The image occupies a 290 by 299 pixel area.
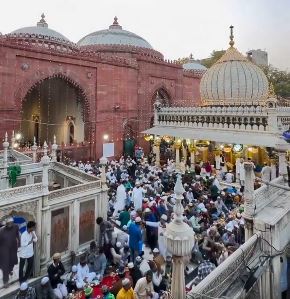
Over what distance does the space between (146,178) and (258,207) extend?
23.5 ft

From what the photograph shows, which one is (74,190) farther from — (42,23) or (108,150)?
(42,23)

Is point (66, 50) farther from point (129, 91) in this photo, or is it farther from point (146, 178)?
point (146, 178)

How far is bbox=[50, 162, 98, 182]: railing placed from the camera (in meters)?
8.77

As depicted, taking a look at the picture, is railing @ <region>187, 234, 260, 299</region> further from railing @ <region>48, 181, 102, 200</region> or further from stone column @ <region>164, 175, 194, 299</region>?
railing @ <region>48, 181, 102, 200</region>

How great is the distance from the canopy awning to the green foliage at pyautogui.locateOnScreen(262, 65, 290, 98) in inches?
941

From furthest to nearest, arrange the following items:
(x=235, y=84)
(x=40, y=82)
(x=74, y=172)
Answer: (x=235, y=84) < (x=40, y=82) < (x=74, y=172)

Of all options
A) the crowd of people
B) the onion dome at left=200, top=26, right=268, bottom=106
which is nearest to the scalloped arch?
the onion dome at left=200, top=26, right=268, bottom=106

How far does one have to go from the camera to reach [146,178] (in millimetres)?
13344

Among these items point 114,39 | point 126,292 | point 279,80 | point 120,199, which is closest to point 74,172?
point 120,199

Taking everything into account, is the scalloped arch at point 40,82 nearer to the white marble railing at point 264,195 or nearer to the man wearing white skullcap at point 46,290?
the man wearing white skullcap at point 46,290

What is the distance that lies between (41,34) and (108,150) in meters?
9.57

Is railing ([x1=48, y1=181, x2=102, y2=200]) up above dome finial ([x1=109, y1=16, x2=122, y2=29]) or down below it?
below

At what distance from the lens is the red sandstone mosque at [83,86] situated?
49.6 feet

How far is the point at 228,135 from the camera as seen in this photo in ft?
46.9
